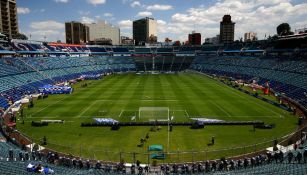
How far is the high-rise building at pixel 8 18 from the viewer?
151 metres

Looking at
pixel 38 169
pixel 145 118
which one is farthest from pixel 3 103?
pixel 38 169

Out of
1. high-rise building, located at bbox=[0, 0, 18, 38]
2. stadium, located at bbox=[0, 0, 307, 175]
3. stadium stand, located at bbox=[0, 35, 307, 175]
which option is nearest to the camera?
stadium stand, located at bbox=[0, 35, 307, 175]

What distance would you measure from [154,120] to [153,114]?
3256mm

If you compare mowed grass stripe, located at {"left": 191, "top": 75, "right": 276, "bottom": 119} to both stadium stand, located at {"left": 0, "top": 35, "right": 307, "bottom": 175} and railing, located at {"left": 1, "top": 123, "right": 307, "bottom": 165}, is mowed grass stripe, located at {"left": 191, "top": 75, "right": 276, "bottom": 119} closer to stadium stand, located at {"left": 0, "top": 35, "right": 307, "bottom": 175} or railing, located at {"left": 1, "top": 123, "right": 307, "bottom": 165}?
stadium stand, located at {"left": 0, "top": 35, "right": 307, "bottom": 175}

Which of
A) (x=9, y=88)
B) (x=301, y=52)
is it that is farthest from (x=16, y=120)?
(x=301, y=52)

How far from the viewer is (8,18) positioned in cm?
15525

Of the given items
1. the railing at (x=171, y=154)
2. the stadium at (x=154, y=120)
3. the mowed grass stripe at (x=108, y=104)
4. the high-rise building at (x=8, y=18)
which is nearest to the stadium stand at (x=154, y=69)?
the stadium at (x=154, y=120)

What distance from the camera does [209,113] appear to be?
161 feet

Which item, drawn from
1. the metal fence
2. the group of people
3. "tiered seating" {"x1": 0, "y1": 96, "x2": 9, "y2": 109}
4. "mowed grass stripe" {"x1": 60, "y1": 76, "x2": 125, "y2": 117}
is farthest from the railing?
"tiered seating" {"x1": 0, "y1": 96, "x2": 9, "y2": 109}

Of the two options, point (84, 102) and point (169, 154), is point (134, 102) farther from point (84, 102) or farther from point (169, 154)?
point (169, 154)

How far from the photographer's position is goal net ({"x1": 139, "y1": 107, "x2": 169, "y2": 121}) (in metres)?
45.2

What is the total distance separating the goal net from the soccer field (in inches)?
18.4

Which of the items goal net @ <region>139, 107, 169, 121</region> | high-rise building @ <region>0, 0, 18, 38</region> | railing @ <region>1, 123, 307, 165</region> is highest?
high-rise building @ <region>0, 0, 18, 38</region>

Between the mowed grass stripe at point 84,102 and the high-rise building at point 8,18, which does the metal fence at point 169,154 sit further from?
the high-rise building at point 8,18
